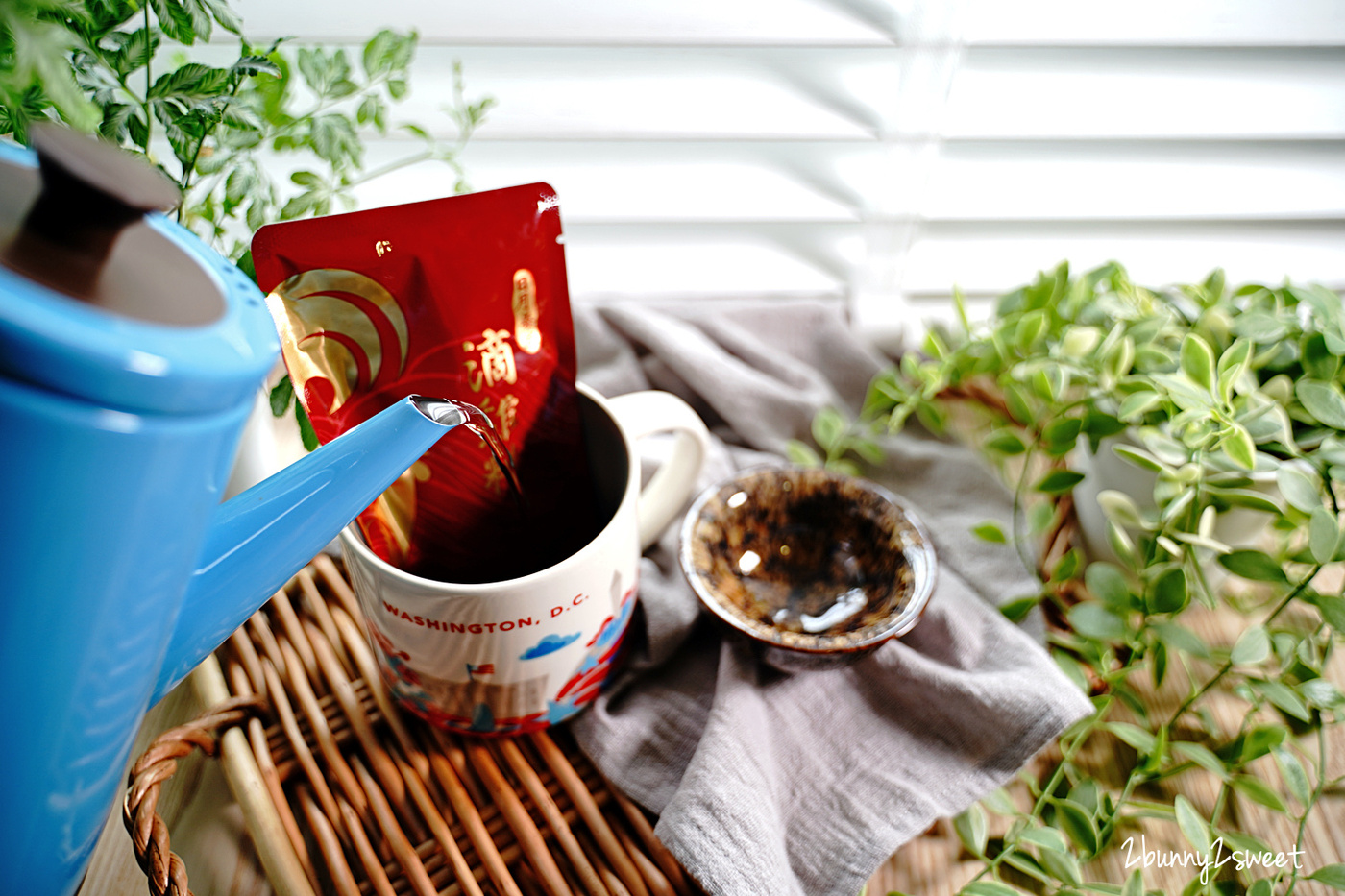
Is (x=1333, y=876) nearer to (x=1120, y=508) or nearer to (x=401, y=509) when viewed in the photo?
(x=1120, y=508)

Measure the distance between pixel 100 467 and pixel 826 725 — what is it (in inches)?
14.7

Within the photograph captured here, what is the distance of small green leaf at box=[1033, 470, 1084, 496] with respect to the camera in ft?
1.70

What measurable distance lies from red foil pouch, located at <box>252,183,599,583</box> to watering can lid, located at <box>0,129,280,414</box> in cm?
14

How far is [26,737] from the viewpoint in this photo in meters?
0.25

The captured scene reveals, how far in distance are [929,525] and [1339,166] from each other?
462mm

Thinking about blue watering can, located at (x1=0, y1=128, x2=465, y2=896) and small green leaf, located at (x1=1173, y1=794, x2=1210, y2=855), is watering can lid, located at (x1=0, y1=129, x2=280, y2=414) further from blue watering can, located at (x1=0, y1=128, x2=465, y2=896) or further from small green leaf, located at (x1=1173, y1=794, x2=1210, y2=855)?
small green leaf, located at (x1=1173, y1=794, x2=1210, y2=855)

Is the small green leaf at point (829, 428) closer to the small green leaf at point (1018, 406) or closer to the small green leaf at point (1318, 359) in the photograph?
the small green leaf at point (1018, 406)

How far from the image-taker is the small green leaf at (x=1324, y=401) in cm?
46

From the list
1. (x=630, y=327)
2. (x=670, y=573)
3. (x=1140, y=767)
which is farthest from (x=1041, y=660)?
(x=630, y=327)

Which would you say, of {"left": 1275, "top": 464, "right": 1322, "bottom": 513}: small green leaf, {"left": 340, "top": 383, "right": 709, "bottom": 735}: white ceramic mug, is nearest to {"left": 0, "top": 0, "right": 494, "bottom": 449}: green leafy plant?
{"left": 340, "top": 383, "right": 709, "bottom": 735}: white ceramic mug

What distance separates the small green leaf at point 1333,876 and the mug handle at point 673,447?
0.36m

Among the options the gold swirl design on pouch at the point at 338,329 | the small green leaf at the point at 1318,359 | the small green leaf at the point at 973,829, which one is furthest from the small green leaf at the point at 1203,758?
the gold swirl design on pouch at the point at 338,329

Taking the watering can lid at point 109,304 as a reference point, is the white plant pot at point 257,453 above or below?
below

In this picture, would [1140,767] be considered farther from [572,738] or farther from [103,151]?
[103,151]
